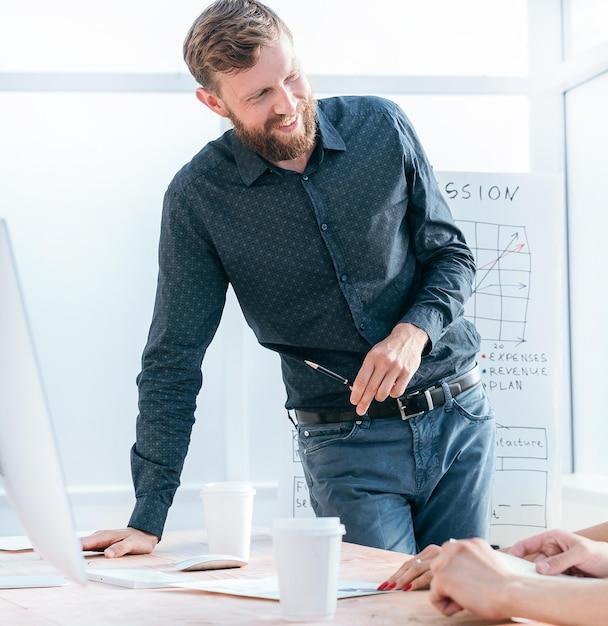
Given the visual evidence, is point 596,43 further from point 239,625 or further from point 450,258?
point 239,625

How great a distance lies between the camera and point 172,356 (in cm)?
191

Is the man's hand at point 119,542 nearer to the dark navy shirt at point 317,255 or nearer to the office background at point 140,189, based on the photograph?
the dark navy shirt at point 317,255

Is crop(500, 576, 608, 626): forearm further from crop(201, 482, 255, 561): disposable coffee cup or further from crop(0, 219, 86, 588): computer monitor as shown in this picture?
crop(201, 482, 255, 561): disposable coffee cup

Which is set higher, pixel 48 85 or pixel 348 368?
pixel 48 85

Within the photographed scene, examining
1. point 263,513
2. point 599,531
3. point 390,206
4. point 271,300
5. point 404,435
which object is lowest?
point 263,513

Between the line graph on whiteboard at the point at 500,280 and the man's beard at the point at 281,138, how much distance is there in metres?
1.48

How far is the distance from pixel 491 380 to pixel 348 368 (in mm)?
1434

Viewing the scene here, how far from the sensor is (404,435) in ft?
6.26

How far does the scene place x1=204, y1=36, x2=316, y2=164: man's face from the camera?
72.3 inches

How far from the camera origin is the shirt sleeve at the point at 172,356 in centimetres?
178

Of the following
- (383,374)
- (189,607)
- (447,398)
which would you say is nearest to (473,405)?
(447,398)

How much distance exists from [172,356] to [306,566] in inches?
39.8

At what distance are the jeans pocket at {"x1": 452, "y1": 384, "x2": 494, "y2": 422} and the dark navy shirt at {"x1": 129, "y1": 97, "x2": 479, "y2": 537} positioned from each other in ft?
0.22

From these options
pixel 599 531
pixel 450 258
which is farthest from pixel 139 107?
pixel 599 531
